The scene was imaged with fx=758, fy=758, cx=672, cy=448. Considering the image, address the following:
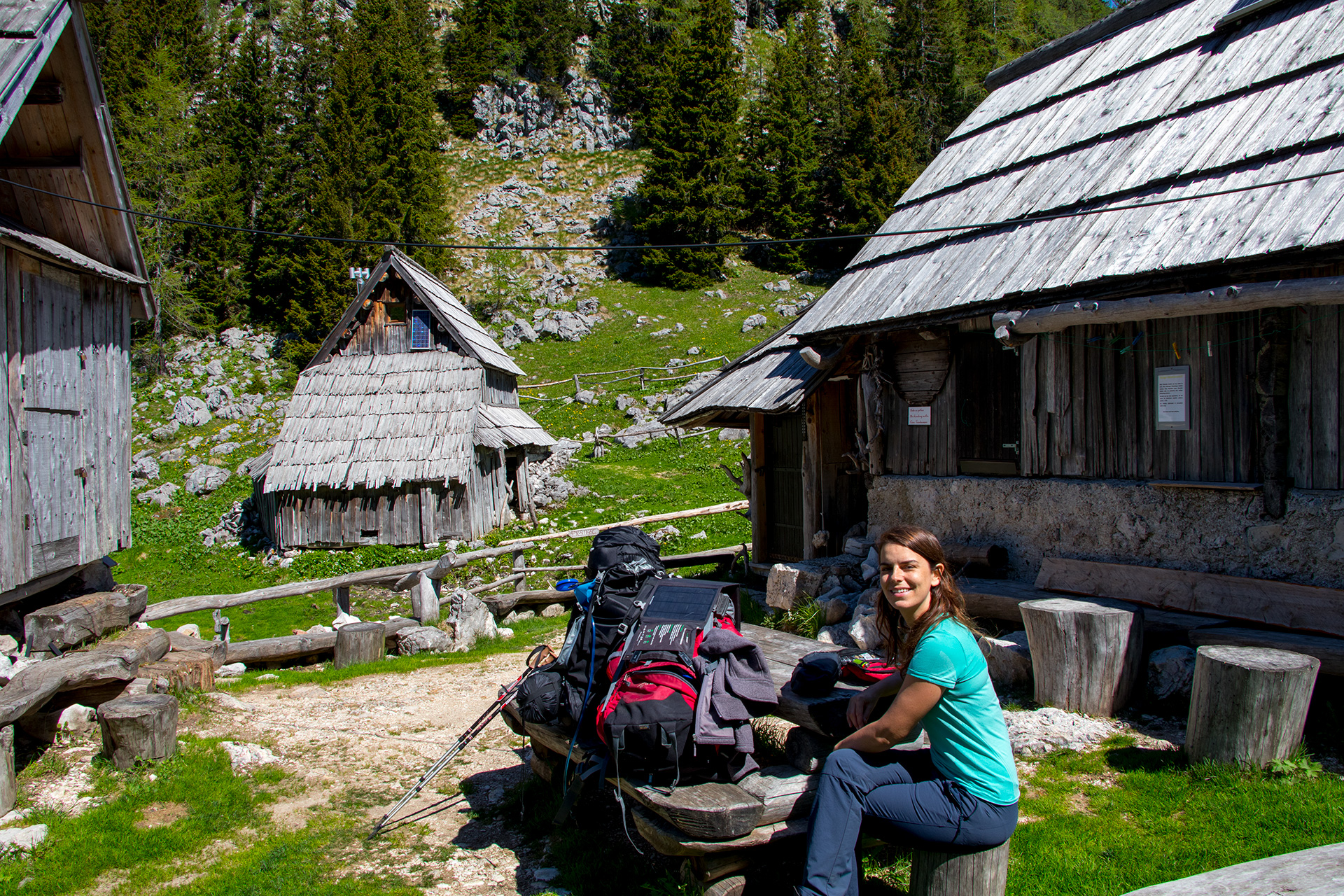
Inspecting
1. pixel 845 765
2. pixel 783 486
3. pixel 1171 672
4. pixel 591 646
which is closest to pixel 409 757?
pixel 591 646

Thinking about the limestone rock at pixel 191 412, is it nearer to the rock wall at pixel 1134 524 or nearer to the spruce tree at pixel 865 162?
the rock wall at pixel 1134 524

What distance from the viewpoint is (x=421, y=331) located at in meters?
21.6

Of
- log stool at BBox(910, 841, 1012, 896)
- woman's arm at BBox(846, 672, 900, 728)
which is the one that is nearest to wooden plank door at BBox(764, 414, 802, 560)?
woman's arm at BBox(846, 672, 900, 728)

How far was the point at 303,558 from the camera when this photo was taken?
62.0 ft

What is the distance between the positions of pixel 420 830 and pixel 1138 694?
5420 mm

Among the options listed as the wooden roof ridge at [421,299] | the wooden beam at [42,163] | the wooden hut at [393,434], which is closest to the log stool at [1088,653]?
the wooden beam at [42,163]

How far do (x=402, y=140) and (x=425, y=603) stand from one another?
45.7 metres

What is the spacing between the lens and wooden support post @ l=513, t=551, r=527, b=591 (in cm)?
1440

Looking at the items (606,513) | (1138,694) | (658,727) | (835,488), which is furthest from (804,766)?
(606,513)

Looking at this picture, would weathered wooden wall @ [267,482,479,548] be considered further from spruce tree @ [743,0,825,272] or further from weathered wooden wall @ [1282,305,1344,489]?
spruce tree @ [743,0,825,272]

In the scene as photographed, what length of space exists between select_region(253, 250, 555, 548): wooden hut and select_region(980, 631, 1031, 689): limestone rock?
48.7 feet

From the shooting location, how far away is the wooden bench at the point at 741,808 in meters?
3.32

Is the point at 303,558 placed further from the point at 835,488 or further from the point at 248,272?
the point at 248,272

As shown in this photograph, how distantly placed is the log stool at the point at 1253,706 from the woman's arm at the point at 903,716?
262 cm
